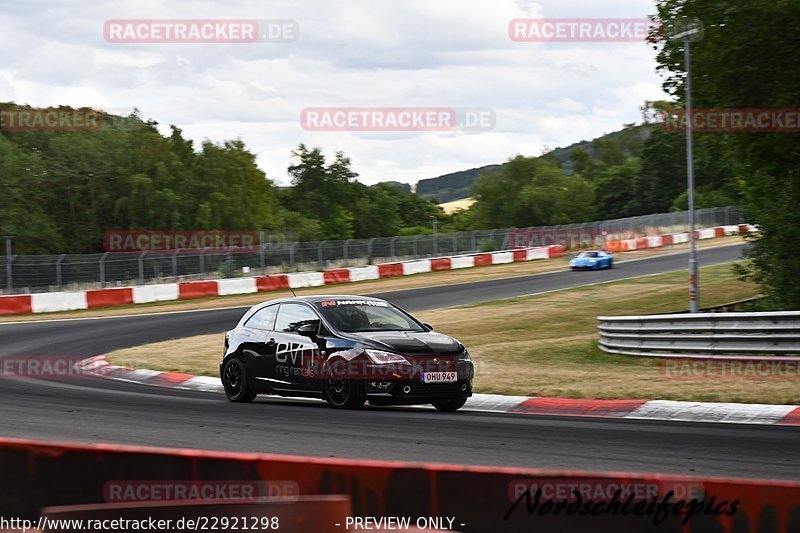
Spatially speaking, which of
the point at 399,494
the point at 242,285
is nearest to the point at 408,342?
the point at 399,494

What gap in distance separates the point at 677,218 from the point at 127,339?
51738 millimetres

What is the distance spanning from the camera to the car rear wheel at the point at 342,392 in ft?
38.5

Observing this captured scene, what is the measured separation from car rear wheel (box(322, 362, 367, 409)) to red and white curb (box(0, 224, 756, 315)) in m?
16.3

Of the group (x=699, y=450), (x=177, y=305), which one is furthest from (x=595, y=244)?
(x=699, y=450)

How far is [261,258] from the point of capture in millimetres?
41781

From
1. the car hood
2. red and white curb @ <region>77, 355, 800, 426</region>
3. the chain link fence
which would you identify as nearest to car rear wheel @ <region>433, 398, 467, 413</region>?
red and white curb @ <region>77, 355, 800, 426</region>

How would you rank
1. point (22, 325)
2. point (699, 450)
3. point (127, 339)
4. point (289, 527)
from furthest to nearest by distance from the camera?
point (22, 325)
point (127, 339)
point (699, 450)
point (289, 527)

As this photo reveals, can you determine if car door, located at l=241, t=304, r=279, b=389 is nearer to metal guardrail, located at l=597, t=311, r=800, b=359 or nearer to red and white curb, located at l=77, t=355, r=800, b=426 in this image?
red and white curb, located at l=77, t=355, r=800, b=426

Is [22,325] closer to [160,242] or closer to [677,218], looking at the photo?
[160,242]

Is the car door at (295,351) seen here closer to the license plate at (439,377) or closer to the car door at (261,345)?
the car door at (261,345)

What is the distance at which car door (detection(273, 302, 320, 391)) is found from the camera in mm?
12328

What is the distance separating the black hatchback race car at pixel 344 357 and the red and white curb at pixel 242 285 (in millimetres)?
15446

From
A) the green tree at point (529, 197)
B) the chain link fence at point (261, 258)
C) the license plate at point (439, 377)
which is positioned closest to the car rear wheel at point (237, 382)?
the license plate at point (439, 377)

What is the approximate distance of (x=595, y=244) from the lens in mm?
60750
